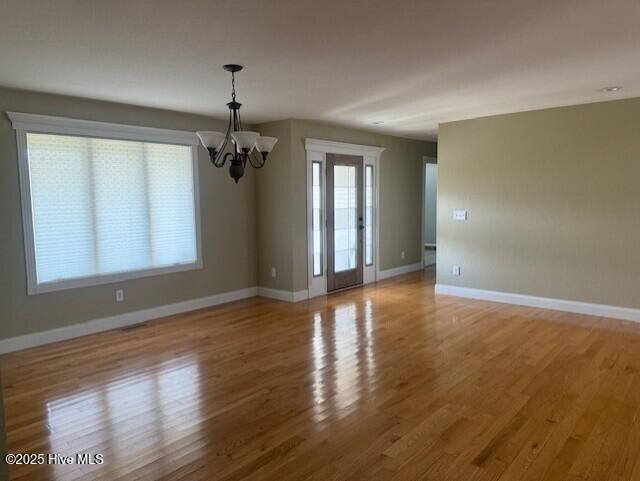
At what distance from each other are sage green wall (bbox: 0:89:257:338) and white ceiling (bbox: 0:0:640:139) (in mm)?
253

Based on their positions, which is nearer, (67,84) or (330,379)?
(330,379)

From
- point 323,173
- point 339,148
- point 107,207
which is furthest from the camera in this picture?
point 339,148

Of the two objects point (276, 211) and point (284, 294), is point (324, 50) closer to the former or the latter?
point (276, 211)

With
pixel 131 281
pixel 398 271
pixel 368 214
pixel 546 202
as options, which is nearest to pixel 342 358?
pixel 131 281

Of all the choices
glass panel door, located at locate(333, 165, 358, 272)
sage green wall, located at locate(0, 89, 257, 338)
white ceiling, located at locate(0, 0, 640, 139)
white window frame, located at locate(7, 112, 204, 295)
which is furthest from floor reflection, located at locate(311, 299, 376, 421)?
white ceiling, located at locate(0, 0, 640, 139)

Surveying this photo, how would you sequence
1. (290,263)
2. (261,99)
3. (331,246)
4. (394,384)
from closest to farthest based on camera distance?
1. (394,384)
2. (261,99)
3. (290,263)
4. (331,246)

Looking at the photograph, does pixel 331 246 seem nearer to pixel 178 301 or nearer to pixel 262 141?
pixel 178 301

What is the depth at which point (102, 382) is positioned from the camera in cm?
351

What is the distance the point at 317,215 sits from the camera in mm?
6312

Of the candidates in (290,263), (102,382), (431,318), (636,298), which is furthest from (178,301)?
(636,298)

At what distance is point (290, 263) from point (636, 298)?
3955mm

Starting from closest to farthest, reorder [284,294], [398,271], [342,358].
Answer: [342,358] → [284,294] → [398,271]

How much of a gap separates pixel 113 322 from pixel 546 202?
16.7 feet

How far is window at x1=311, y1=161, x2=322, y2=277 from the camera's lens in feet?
20.4
